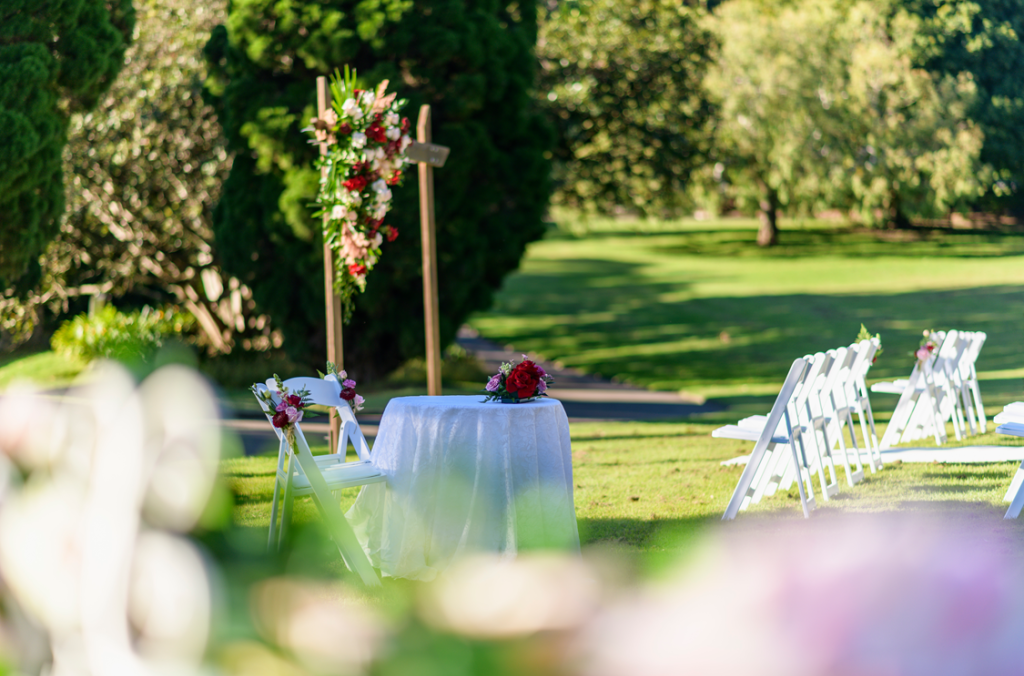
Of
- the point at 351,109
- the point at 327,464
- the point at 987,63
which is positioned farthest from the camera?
the point at 987,63

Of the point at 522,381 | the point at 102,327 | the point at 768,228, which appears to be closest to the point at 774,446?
the point at 522,381

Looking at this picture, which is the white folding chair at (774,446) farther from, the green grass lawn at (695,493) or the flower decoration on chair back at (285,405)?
the flower decoration on chair back at (285,405)

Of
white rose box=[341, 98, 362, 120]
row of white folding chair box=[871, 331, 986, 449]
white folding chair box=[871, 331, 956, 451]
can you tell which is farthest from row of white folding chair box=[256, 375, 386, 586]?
row of white folding chair box=[871, 331, 986, 449]

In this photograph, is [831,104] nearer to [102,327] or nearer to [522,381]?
[102,327]

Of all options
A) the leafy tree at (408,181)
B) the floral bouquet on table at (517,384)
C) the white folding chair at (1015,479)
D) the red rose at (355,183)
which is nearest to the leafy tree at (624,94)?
the leafy tree at (408,181)

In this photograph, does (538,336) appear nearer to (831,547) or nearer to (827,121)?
(827,121)

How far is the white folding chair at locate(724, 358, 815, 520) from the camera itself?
5.66 m

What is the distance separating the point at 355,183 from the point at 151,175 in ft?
27.8

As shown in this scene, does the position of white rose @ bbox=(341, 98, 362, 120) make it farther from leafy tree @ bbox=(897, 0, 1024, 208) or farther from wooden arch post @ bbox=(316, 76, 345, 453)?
leafy tree @ bbox=(897, 0, 1024, 208)

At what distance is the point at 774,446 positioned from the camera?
5.95 metres

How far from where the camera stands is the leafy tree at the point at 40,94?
9.89 m

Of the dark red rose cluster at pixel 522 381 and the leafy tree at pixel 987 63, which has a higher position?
the leafy tree at pixel 987 63

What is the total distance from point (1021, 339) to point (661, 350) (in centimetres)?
739

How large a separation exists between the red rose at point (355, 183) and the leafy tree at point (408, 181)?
570cm
